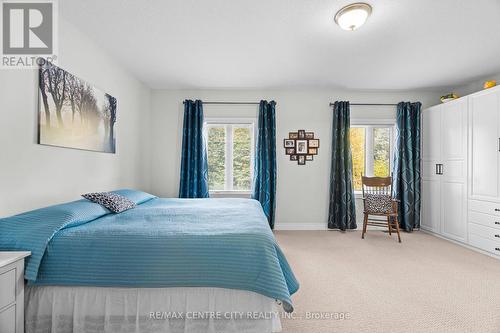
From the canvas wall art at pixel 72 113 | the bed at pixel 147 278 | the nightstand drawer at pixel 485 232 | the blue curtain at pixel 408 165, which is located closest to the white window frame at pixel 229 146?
the canvas wall art at pixel 72 113

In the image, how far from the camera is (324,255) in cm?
309

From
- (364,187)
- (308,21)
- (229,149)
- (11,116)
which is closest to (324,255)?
(364,187)

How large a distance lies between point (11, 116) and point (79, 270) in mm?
1284

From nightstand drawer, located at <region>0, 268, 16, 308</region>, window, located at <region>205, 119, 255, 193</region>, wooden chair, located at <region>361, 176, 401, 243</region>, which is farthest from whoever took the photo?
window, located at <region>205, 119, 255, 193</region>

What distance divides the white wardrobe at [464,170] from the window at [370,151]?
59 centimetres

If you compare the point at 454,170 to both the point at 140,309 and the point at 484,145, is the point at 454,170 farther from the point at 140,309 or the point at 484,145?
the point at 140,309

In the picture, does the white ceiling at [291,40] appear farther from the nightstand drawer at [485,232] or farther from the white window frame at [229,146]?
the nightstand drawer at [485,232]

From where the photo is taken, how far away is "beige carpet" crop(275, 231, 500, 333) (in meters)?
1.78

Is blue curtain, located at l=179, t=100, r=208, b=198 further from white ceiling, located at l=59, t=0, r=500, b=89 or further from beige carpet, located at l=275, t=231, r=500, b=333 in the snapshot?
beige carpet, located at l=275, t=231, r=500, b=333

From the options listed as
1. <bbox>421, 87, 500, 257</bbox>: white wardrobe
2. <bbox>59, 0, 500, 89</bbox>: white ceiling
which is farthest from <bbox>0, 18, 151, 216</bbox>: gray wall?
<bbox>421, 87, 500, 257</bbox>: white wardrobe

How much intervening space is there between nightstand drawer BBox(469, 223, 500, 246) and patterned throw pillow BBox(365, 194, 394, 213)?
3.31 feet

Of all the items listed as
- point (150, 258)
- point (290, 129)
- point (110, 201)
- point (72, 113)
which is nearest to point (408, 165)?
point (290, 129)

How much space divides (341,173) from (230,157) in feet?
6.58

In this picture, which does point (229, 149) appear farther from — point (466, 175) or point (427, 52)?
point (466, 175)
